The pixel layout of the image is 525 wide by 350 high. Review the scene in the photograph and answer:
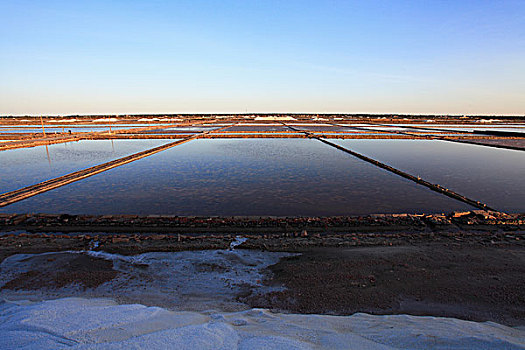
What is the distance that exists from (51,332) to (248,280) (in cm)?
205

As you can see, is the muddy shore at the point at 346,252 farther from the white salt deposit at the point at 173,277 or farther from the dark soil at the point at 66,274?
the white salt deposit at the point at 173,277

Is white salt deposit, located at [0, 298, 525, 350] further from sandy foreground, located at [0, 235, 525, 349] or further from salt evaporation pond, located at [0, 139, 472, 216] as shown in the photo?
salt evaporation pond, located at [0, 139, 472, 216]

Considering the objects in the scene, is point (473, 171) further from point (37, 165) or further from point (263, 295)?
point (37, 165)

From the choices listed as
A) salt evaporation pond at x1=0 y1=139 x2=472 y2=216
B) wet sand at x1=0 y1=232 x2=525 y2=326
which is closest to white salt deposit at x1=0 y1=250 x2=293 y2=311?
wet sand at x1=0 y1=232 x2=525 y2=326

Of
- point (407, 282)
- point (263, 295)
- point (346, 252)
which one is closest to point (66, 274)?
point (263, 295)

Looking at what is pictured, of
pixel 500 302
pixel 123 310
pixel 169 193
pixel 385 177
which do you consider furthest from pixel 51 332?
pixel 385 177

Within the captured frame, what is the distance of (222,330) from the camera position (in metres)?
2.15

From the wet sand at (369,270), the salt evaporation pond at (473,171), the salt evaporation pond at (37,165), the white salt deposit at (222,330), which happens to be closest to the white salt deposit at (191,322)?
the white salt deposit at (222,330)

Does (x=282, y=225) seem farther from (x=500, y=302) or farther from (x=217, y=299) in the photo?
(x=500, y=302)

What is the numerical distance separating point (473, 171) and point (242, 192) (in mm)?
9779

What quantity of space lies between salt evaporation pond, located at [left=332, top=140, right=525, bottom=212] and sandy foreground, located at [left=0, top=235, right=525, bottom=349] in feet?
11.9

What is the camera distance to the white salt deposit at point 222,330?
1.92 meters

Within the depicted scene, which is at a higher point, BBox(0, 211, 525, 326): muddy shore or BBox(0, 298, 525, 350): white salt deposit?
BBox(0, 298, 525, 350): white salt deposit

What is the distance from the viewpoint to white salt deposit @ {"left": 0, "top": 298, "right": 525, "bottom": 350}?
192cm
